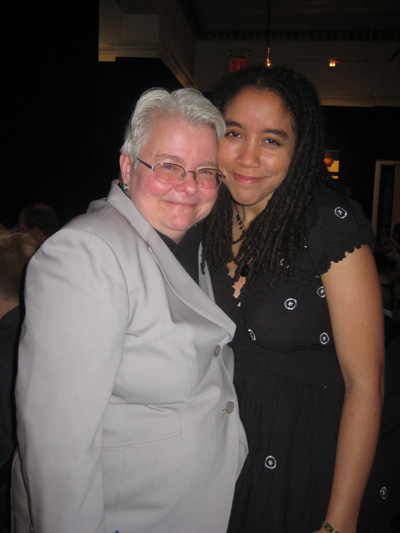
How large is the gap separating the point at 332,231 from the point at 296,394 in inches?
22.6

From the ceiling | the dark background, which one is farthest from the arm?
the ceiling

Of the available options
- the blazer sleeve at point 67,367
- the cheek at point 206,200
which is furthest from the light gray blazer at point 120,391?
the cheek at point 206,200

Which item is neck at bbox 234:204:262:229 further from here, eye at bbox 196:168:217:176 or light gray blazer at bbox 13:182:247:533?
light gray blazer at bbox 13:182:247:533

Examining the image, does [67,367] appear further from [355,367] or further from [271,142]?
[271,142]

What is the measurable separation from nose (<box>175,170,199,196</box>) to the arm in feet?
A: 1.65

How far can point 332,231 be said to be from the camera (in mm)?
1352

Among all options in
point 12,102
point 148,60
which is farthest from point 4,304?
point 148,60

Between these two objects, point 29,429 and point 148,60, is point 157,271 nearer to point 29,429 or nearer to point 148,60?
point 29,429

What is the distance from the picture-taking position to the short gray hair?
1290 millimetres

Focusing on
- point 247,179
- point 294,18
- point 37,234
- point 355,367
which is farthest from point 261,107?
point 294,18

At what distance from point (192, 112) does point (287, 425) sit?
1081 mm

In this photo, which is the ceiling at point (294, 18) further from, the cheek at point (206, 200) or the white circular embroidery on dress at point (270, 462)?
the white circular embroidery on dress at point (270, 462)

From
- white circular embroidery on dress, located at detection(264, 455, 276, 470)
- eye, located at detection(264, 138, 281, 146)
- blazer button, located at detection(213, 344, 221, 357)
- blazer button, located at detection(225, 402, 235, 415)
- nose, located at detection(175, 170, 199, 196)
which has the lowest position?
white circular embroidery on dress, located at detection(264, 455, 276, 470)

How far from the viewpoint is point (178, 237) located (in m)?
1.42
